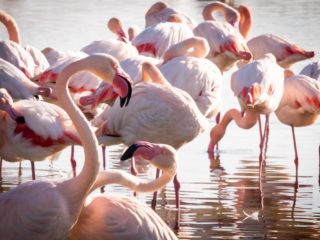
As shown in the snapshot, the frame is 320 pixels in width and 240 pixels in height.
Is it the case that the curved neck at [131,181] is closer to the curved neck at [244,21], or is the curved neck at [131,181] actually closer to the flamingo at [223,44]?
the flamingo at [223,44]

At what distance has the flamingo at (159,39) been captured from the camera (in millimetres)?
12945

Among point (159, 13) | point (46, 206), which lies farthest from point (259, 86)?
point (159, 13)

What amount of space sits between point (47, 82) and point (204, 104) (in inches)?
59.6

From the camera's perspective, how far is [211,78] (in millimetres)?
10234

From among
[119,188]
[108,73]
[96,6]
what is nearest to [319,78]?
[119,188]

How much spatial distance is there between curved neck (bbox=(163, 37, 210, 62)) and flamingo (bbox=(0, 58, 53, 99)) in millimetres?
1424

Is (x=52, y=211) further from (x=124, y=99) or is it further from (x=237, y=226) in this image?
(x=237, y=226)

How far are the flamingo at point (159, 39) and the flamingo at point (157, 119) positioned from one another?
3.78 metres

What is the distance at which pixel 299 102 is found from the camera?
1062 cm

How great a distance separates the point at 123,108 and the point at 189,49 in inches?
85.5

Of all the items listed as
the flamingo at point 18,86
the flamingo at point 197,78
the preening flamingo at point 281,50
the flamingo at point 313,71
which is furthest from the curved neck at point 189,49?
the preening flamingo at point 281,50

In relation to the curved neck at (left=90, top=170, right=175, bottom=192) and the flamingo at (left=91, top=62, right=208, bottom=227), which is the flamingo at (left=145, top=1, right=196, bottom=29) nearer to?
the flamingo at (left=91, top=62, right=208, bottom=227)

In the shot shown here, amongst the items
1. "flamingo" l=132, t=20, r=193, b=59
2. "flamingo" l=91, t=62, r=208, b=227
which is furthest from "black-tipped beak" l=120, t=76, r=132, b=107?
"flamingo" l=132, t=20, r=193, b=59

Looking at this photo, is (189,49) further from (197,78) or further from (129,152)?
(129,152)
